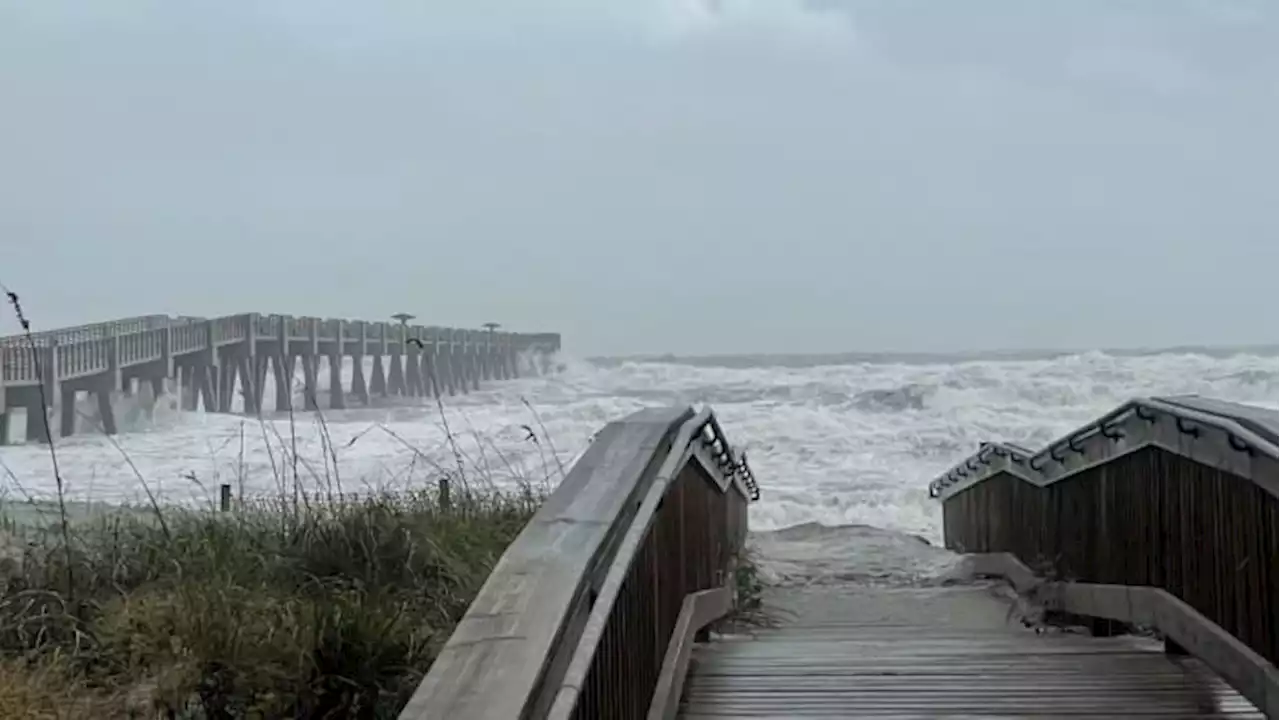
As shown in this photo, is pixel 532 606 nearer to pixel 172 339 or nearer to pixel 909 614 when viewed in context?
pixel 909 614

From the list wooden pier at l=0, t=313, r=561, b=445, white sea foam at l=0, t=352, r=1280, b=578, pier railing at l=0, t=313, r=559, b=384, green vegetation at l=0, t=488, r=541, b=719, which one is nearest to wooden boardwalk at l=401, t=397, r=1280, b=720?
green vegetation at l=0, t=488, r=541, b=719

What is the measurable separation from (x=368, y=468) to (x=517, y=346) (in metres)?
43.6

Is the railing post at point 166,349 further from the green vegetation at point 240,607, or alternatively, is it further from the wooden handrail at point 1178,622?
the wooden handrail at point 1178,622

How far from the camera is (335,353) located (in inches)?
1753

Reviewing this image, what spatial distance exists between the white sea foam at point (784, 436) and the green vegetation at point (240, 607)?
1.29 metres

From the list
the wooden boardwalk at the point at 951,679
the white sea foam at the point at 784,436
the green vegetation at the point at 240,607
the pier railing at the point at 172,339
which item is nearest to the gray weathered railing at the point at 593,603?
the wooden boardwalk at the point at 951,679

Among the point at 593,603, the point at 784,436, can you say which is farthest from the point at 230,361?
the point at 593,603

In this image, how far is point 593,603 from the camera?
2.70 meters

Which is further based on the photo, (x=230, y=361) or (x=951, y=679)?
(x=230, y=361)

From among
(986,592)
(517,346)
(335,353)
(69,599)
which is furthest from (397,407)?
(69,599)

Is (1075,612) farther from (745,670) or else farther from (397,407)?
(397,407)

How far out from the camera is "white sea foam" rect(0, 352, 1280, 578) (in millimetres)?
11938

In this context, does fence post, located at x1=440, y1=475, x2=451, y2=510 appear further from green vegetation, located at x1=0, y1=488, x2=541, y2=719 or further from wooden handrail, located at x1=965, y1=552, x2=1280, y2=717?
wooden handrail, located at x1=965, y1=552, x2=1280, y2=717

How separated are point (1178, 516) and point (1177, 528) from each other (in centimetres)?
6
